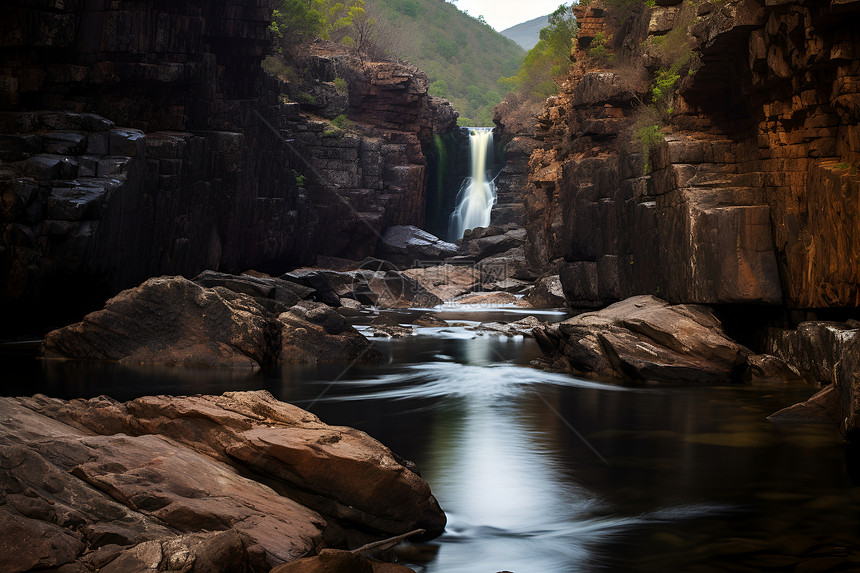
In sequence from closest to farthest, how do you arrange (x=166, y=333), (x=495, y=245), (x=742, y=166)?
1. (x=166, y=333)
2. (x=742, y=166)
3. (x=495, y=245)

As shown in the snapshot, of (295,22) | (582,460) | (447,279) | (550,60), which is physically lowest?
(582,460)

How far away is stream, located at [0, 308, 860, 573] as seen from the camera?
5723mm

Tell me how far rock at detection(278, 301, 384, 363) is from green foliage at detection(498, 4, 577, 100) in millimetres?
26133

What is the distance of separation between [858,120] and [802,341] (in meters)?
3.62

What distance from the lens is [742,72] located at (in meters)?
14.4

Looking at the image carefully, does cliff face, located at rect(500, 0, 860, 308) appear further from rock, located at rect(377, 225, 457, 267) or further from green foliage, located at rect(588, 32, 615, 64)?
rock, located at rect(377, 225, 457, 267)

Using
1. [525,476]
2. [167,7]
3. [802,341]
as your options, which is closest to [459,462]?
[525,476]

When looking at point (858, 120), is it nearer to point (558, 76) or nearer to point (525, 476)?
point (525, 476)

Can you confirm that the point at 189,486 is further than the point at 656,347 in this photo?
No

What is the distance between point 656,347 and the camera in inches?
549

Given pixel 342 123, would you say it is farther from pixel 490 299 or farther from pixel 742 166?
pixel 742 166

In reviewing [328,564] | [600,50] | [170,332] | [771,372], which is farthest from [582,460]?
[600,50]

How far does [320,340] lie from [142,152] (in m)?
8.92

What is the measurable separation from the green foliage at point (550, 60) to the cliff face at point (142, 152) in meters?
11.9
